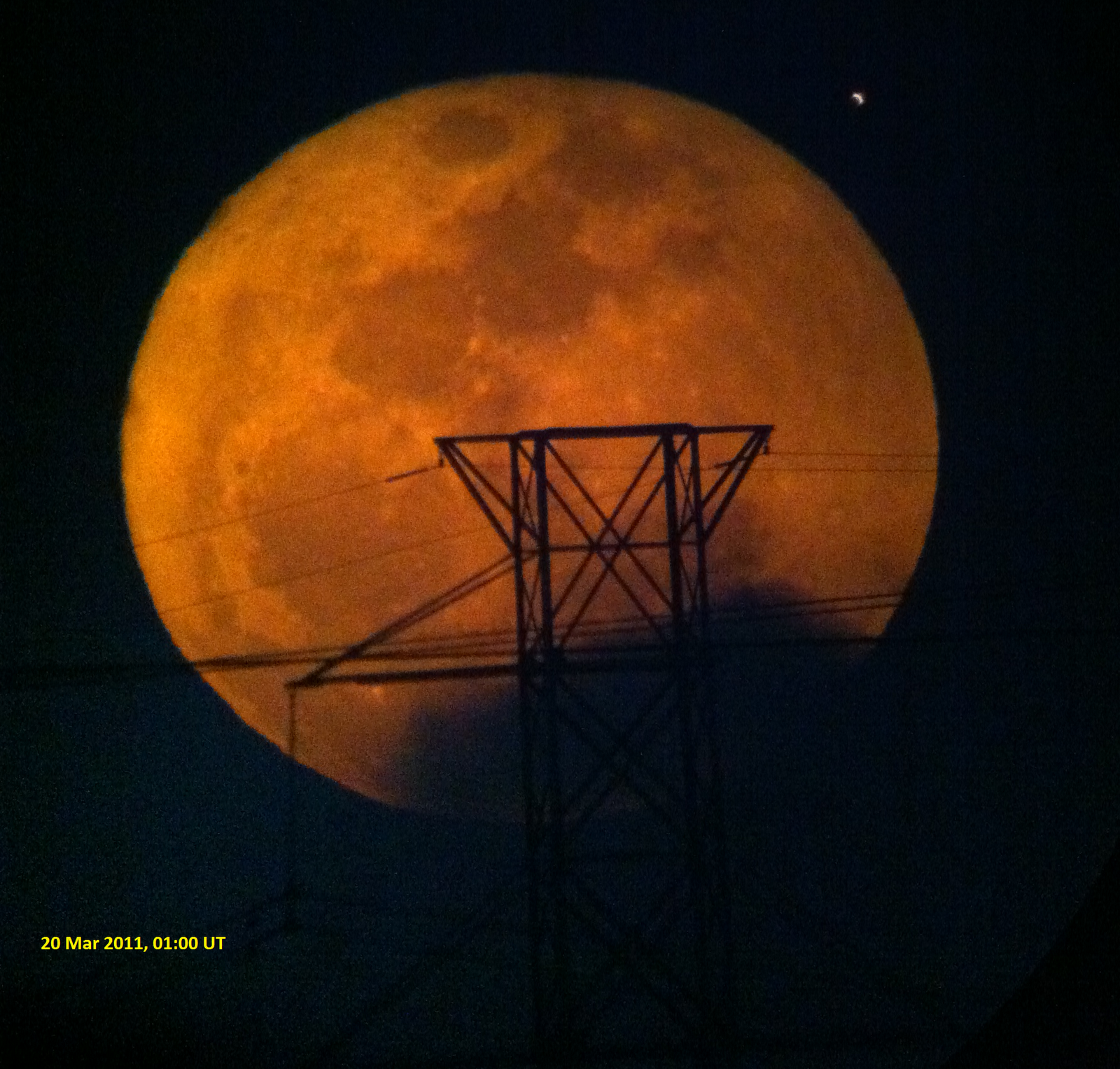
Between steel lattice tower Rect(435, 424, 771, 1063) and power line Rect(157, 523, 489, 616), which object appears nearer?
steel lattice tower Rect(435, 424, 771, 1063)

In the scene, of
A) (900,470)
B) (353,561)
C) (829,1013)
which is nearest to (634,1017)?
(829,1013)

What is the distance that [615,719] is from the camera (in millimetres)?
12609

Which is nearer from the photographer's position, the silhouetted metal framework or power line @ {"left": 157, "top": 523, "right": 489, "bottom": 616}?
the silhouetted metal framework

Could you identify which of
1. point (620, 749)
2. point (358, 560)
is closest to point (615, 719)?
point (620, 749)

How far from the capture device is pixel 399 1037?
1228 cm

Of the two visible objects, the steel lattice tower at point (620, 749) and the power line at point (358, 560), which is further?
the power line at point (358, 560)

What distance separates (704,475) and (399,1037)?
8.25m

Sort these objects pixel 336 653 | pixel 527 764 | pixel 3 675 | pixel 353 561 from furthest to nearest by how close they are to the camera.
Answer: pixel 353 561 → pixel 336 653 → pixel 3 675 → pixel 527 764

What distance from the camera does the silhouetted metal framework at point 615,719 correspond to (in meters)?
9.43

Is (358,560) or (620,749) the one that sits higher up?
(358,560)

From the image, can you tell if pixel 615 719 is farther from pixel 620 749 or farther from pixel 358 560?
pixel 358 560

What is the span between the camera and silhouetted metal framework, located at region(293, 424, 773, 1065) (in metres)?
9.43

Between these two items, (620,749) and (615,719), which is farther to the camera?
(615,719)

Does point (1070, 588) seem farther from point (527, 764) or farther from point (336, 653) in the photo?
point (336, 653)
